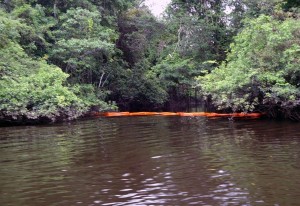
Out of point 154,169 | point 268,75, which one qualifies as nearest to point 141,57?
point 268,75

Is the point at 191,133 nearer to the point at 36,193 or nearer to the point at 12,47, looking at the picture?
the point at 36,193

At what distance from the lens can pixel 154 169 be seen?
859cm

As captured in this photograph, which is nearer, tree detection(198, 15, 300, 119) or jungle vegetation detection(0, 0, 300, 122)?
tree detection(198, 15, 300, 119)

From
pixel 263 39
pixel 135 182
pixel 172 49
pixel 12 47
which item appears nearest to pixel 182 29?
pixel 172 49

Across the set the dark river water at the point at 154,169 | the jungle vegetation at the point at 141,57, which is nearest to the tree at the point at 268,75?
the jungle vegetation at the point at 141,57

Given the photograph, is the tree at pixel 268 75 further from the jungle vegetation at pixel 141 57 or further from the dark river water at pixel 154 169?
the dark river water at pixel 154 169

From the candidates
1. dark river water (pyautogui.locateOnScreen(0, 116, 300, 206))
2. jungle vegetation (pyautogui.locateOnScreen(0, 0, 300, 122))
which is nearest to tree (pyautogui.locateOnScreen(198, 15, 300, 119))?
jungle vegetation (pyautogui.locateOnScreen(0, 0, 300, 122))

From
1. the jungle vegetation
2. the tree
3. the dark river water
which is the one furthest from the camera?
the jungle vegetation

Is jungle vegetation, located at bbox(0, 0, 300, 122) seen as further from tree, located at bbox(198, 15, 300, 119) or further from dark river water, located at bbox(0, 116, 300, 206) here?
dark river water, located at bbox(0, 116, 300, 206)

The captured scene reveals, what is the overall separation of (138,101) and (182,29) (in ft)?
21.8

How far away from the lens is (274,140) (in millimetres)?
11977

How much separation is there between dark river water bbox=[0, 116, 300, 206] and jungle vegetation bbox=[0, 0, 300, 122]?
15.9 feet

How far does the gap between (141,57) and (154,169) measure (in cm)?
2376

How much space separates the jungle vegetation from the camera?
1852cm
